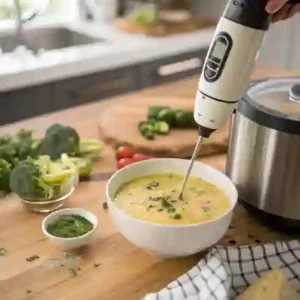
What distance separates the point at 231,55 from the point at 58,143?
0.51 metres

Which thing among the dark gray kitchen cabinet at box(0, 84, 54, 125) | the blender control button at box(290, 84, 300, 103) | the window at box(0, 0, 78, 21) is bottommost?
the dark gray kitchen cabinet at box(0, 84, 54, 125)

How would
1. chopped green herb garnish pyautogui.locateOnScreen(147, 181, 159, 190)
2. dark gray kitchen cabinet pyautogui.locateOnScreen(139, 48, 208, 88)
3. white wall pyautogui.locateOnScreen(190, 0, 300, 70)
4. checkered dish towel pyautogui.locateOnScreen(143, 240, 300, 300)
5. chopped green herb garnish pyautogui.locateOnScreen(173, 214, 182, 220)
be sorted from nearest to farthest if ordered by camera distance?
checkered dish towel pyautogui.locateOnScreen(143, 240, 300, 300)
chopped green herb garnish pyautogui.locateOnScreen(173, 214, 182, 220)
chopped green herb garnish pyautogui.locateOnScreen(147, 181, 159, 190)
dark gray kitchen cabinet pyautogui.locateOnScreen(139, 48, 208, 88)
white wall pyautogui.locateOnScreen(190, 0, 300, 70)

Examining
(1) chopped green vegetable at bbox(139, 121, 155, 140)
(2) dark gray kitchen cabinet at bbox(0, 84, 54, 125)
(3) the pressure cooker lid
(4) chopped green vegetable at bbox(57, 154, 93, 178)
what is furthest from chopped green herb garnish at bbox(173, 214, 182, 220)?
(2) dark gray kitchen cabinet at bbox(0, 84, 54, 125)

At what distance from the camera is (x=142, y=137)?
1487mm

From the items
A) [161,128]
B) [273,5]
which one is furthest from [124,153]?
[273,5]

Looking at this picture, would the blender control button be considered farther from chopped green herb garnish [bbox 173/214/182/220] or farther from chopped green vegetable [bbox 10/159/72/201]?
→ chopped green vegetable [bbox 10/159/72/201]

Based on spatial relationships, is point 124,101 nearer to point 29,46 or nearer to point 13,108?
point 13,108

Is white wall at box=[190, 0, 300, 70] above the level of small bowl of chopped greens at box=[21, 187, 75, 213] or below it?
below

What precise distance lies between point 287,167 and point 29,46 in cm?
193

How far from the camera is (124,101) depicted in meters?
1.73

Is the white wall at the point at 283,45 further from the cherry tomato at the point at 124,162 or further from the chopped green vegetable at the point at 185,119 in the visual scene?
the cherry tomato at the point at 124,162

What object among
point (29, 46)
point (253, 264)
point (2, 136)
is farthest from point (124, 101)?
point (29, 46)

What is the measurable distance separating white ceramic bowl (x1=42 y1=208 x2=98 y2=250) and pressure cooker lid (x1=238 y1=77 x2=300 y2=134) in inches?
13.6

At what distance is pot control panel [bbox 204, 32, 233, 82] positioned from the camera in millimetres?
984
